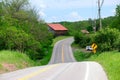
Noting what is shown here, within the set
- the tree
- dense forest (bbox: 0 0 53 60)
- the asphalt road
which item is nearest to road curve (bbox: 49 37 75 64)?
dense forest (bbox: 0 0 53 60)

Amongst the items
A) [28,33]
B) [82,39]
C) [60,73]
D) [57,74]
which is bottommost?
[82,39]

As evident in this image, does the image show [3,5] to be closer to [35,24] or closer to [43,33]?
[35,24]

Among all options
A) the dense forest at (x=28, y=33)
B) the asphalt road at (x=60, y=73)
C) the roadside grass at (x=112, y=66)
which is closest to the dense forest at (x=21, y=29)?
the dense forest at (x=28, y=33)

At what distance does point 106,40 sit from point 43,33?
1847 inches

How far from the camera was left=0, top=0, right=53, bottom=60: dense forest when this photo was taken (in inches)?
2621

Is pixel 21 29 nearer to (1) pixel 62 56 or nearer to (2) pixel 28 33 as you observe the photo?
(2) pixel 28 33

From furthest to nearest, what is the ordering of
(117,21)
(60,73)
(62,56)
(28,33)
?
(117,21) → (62,56) → (28,33) → (60,73)

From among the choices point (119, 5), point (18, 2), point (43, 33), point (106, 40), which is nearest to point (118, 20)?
point (119, 5)

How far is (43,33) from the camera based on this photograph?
373 ft

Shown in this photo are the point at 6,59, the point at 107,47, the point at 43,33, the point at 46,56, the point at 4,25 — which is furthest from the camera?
the point at 43,33

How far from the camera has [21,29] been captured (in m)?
81.6

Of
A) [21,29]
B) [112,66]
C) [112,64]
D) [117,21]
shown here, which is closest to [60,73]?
[112,66]

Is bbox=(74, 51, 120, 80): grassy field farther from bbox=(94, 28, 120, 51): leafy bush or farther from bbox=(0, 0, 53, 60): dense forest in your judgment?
bbox=(0, 0, 53, 60): dense forest

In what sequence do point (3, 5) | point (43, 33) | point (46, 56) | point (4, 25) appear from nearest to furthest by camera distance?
point (4, 25) → point (3, 5) → point (46, 56) → point (43, 33)
